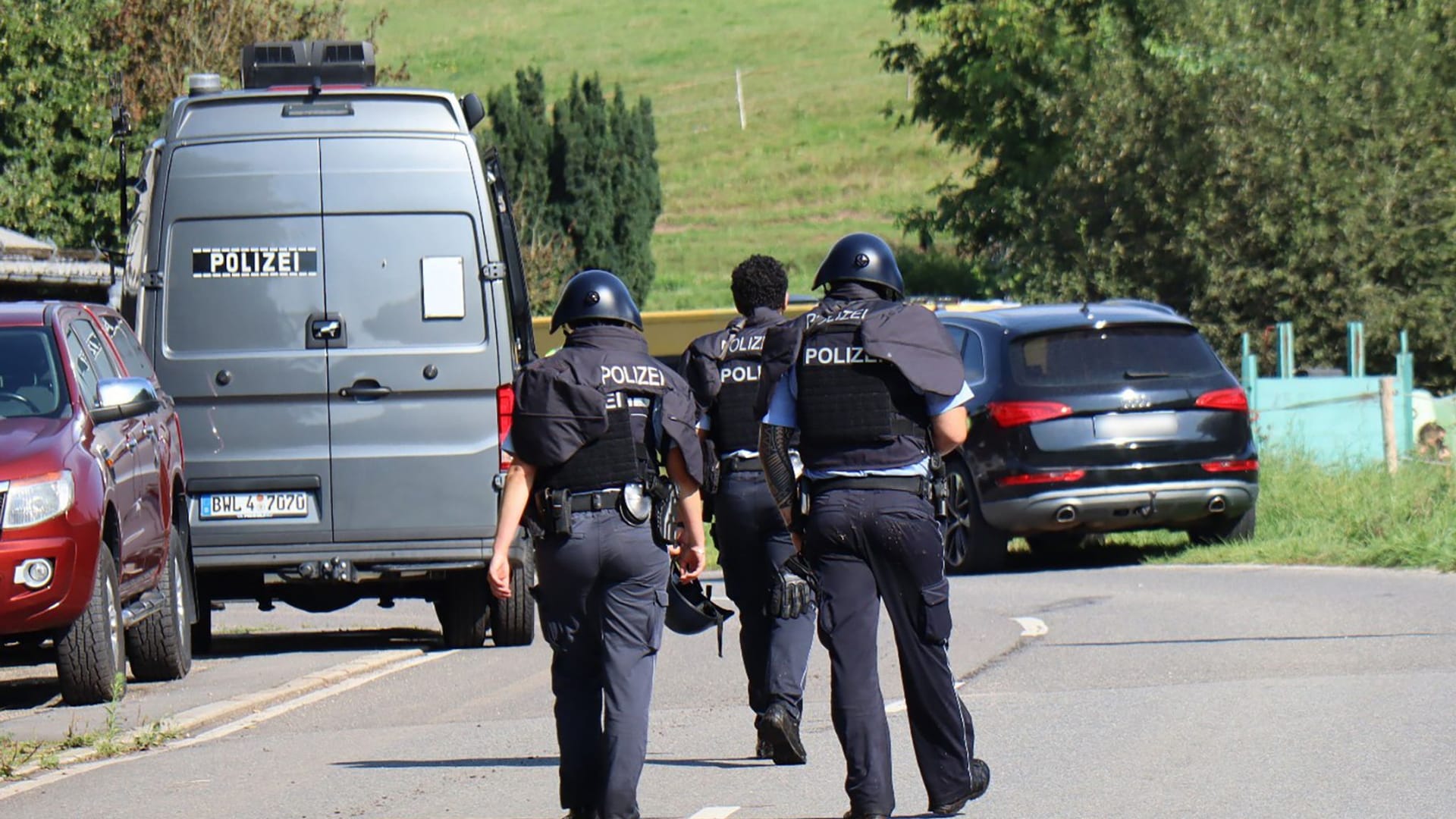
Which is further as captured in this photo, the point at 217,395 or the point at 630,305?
the point at 217,395

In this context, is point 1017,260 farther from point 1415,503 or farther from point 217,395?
point 217,395

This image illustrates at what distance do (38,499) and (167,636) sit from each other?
1.64 metres

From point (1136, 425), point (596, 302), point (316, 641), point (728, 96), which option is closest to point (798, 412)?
point (596, 302)

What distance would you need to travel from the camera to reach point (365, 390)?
11.1m

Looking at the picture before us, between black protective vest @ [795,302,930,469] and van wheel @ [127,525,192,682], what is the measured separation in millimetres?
5116

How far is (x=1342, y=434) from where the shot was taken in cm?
2092

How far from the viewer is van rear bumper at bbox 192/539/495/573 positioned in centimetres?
1108

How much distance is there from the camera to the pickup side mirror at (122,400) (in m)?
9.40

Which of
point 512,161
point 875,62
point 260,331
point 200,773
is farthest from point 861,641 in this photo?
point 875,62

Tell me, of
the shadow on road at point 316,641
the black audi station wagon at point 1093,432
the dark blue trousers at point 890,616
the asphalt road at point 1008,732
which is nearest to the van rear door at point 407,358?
the asphalt road at point 1008,732

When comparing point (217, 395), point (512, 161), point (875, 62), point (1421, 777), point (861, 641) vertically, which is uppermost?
point (875, 62)

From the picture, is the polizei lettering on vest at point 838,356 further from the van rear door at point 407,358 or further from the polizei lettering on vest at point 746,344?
the van rear door at point 407,358

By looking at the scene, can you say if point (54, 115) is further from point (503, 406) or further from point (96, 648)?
point (96, 648)

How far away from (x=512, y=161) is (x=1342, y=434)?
2448 centimetres
